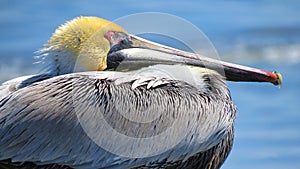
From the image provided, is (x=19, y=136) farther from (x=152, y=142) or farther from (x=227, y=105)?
(x=227, y=105)

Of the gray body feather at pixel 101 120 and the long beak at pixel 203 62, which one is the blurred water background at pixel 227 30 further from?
the gray body feather at pixel 101 120

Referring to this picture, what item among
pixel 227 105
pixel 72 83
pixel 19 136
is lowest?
pixel 19 136

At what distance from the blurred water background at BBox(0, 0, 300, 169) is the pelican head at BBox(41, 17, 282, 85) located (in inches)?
102

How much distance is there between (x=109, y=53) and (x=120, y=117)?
86 centimetres

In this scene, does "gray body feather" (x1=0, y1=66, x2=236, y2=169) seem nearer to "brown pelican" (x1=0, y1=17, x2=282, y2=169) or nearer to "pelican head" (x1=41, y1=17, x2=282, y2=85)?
"brown pelican" (x1=0, y1=17, x2=282, y2=169)

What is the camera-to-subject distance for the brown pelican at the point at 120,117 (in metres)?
6.32

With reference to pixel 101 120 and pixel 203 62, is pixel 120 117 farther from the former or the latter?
pixel 203 62

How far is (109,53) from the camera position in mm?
7172

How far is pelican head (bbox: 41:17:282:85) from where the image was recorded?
699 cm

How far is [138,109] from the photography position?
647 centimetres

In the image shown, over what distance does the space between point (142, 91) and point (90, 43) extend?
29.4 inches

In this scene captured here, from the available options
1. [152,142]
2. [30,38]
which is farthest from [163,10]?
[152,142]

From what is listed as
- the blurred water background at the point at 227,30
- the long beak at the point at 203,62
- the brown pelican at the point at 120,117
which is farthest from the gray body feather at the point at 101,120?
the blurred water background at the point at 227,30

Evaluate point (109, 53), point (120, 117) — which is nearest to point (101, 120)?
point (120, 117)
